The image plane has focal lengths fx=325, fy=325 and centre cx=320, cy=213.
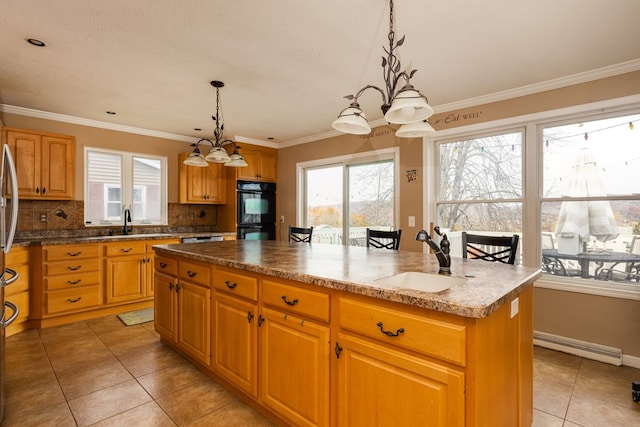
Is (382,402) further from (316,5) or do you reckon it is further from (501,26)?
(501,26)

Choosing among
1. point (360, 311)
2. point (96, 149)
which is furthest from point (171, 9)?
point (96, 149)

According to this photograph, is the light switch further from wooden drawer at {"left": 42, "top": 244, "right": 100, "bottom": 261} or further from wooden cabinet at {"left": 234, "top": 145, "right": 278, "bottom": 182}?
wooden cabinet at {"left": 234, "top": 145, "right": 278, "bottom": 182}

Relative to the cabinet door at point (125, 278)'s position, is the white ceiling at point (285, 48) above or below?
above

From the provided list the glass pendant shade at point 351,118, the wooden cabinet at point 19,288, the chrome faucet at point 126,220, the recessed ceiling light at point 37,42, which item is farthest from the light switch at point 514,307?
the chrome faucet at point 126,220

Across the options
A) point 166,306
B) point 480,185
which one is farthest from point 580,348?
point 166,306

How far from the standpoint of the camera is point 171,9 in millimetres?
2027

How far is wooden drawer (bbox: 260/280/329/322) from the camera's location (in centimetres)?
159

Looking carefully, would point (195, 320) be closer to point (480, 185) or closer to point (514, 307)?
point (514, 307)

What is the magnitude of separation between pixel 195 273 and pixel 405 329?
1.74 meters

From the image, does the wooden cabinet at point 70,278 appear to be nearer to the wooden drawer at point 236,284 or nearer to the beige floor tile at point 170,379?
the beige floor tile at point 170,379

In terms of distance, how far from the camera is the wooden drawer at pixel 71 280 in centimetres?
355

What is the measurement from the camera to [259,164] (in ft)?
→ 18.3

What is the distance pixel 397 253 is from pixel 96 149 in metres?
4.31

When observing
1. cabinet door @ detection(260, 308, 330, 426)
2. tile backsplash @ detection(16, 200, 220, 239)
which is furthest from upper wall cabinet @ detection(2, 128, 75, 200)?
cabinet door @ detection(260, 308, 330, 426)
